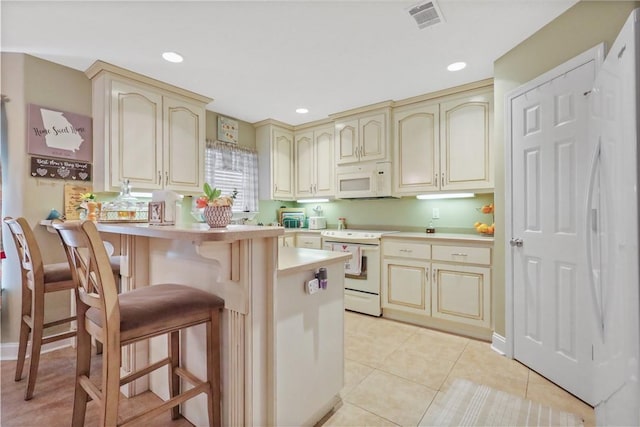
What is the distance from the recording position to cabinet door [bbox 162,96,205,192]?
2.98m

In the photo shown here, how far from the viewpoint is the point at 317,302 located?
152 cm

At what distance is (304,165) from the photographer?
14.2ft

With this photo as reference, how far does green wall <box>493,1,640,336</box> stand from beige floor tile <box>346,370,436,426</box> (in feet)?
3.46

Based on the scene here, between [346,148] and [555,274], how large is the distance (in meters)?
2.54

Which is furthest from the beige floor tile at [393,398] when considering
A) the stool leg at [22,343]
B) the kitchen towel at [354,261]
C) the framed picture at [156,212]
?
the stool leg at [22,343]

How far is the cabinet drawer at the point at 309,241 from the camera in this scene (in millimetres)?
3693

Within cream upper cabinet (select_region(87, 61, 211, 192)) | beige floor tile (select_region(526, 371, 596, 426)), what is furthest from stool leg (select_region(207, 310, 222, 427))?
cream upper cabinet (select_region(87, 61, 211, 192))

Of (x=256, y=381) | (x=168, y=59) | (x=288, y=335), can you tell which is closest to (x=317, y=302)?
(x=288, y=335)

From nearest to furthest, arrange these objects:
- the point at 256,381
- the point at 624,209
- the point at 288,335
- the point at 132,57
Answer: the point at 624,209
the point at 256,381
the point at 288,335
the point at 132,57

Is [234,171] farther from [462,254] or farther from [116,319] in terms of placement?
[116,319]

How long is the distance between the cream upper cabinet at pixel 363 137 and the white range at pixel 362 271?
987 mm

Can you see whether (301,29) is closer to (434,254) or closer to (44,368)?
(434,254)

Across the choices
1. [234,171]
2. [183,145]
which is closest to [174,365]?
[183,145]

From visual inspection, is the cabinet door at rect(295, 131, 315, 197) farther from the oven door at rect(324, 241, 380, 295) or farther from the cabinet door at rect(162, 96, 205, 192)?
the cabinet door at rect(162, 96, 205, 192)
